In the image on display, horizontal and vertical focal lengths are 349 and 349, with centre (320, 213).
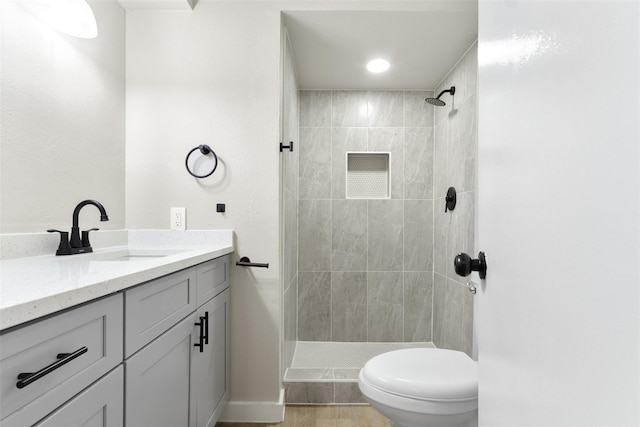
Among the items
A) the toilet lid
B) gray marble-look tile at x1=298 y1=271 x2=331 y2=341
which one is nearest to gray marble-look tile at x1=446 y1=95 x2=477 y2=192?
the toilet lid

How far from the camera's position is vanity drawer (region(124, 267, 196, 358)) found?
2.93 feet

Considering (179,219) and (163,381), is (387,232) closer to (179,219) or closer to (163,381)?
(179,219)

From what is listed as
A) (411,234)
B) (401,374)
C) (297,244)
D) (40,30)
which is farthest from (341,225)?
(40,30)

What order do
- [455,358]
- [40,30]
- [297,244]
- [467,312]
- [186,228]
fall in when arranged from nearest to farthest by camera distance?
[40,30]
[455,358]
[186,228]
[467,312]
[297,244]

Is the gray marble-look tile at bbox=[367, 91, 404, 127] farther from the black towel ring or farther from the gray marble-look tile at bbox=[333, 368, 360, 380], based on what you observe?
the gray marble-look tile at bbox=[333, 368, 360, 380]

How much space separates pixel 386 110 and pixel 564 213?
2632 millimetres

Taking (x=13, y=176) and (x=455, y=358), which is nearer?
(x=13, y=176)

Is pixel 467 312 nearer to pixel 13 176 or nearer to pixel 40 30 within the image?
pixel 13 176

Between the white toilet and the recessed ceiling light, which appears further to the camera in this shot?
the recessed ceiling light

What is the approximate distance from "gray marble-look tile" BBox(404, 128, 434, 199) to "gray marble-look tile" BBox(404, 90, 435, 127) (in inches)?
2.3

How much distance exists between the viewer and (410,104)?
2.95 meters

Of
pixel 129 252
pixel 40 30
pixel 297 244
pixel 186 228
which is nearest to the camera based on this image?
pixel 40 30

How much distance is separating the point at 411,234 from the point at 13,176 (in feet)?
8.35

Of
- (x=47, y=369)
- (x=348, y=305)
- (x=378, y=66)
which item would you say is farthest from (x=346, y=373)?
(x=378, y=66)
